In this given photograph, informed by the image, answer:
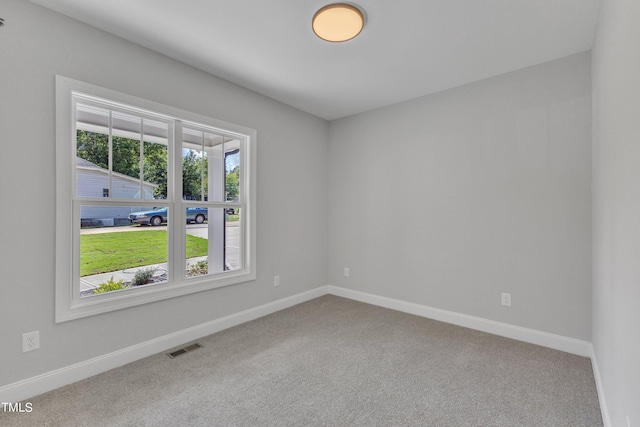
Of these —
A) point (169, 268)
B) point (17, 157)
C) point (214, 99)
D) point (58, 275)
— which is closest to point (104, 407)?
point (58, 275)

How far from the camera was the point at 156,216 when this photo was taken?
8.92ft

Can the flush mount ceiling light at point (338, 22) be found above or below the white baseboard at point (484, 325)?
above

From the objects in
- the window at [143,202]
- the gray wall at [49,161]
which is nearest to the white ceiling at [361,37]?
the gray wall at [49,161]

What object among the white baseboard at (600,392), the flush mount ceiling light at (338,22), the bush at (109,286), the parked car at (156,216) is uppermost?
the flush mount ceiling light at (338,22)

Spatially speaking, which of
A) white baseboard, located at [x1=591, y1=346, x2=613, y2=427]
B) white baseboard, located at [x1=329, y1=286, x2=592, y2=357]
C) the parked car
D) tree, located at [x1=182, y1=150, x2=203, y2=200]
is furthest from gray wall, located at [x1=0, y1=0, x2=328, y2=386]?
white baseboard, located at [x1=591, y1=346, x2=613, y2=427]

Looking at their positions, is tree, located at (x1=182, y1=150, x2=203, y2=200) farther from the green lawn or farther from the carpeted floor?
the carpeted floor

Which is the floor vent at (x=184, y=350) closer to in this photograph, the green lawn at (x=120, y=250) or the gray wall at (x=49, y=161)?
the gray wall at (x=49, y=161)

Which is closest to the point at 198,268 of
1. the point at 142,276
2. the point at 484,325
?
the point at 142,276

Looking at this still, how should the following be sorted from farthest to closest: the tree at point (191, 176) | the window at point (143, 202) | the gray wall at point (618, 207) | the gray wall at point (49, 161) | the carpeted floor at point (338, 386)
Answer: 1. the tree at point (191, 176)
2. the window at point (143, 202)
3. the gray wall at point (49, 161)
4. the carpeted floor at point (338, 386)
5. the gray wall at point (618, 207)

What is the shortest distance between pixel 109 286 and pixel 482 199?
142 inches

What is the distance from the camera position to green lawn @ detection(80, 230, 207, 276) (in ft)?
7.61

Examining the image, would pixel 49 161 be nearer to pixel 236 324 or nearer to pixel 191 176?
pixel 191 176

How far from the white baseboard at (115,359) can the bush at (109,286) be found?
1.63ft

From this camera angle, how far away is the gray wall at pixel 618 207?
1164 millimetres
